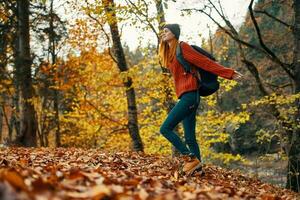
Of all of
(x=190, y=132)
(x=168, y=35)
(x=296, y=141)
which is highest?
(x=168, y=35)

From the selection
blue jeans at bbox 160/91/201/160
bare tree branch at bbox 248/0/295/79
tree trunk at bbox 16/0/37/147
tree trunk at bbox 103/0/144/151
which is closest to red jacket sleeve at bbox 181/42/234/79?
blue jeans at bbox 160/91/201/160

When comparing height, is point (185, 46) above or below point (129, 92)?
above

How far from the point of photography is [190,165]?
5.79 metres

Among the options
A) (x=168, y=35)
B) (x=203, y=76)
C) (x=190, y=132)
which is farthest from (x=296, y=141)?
(x=168, y=35)

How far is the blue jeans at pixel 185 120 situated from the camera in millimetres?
5844

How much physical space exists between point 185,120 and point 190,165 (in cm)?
68

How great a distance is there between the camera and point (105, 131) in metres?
27.8

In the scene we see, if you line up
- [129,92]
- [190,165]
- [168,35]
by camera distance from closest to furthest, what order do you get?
[190,165] < [168,35] < [129,92]

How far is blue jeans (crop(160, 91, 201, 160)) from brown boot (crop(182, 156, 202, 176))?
88 mm

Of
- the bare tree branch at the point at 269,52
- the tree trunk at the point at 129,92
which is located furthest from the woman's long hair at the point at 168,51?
the tree trunk at the point at 129,92

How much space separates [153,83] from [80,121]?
10877 mm

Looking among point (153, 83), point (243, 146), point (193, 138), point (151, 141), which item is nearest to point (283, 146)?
point (153, 83)

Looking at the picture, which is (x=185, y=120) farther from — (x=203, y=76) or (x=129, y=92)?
(x=129, y=92)

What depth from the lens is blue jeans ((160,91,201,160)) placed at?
19.2 feet
